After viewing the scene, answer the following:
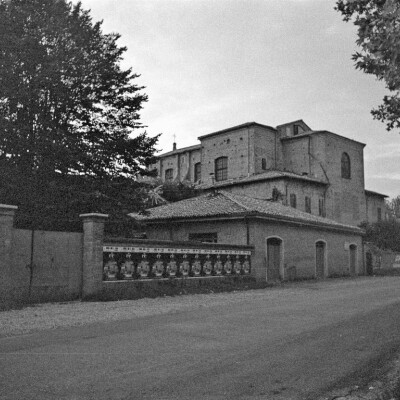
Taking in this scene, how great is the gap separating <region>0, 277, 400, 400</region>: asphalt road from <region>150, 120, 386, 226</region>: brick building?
33.1 metres

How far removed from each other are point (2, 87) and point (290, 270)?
1645cm

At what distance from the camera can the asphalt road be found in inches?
187

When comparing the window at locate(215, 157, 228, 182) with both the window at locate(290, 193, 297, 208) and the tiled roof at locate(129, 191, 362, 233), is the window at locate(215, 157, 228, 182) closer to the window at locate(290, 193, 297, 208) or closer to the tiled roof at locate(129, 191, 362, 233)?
the window at locate(290, 193, 297, 208)

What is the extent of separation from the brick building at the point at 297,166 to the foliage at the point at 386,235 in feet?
9.68

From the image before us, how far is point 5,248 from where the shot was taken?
12.1m

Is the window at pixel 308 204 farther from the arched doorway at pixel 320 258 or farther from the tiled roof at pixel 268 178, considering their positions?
the arched doorway at pixel 320 258

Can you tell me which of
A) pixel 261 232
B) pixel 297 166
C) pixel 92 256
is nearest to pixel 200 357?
pixel 92 256

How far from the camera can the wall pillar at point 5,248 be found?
39.4ft

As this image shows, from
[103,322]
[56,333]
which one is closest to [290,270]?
[103,322]

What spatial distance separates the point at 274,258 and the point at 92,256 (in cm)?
1204

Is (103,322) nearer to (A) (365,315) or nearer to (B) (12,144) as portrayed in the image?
(A) (365,315)

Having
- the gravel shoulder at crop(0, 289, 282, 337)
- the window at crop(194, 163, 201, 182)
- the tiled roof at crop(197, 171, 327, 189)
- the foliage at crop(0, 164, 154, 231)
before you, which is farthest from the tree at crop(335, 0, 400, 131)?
the window at crop(194, 163, 201, 182)

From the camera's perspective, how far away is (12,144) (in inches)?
824

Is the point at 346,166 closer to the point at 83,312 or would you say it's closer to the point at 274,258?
the point at 274,258
